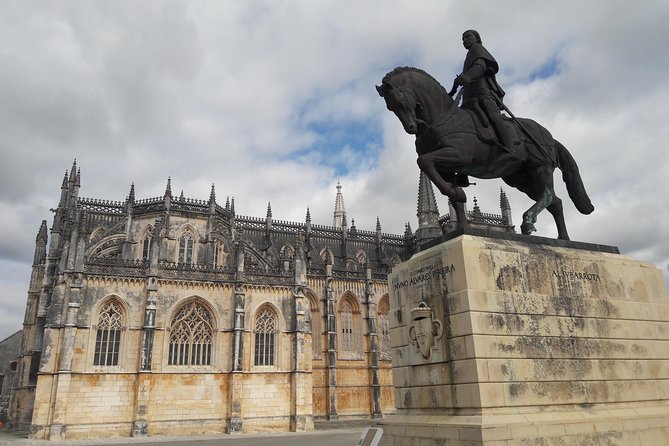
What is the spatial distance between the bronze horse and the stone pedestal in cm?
92

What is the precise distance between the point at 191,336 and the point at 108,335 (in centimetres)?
440

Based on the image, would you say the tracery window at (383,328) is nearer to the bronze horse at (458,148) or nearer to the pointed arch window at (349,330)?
the pointed arch window at (349,330)

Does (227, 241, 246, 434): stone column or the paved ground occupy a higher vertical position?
(227, 241, 246, 434): stone column

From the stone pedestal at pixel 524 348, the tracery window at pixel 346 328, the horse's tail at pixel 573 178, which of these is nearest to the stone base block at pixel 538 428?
the stone pedestal at pixel 524 348

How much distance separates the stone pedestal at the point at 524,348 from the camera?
633 centimetres

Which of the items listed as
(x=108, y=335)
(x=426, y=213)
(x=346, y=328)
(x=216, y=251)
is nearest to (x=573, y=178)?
Answer: (x=108, y=335)

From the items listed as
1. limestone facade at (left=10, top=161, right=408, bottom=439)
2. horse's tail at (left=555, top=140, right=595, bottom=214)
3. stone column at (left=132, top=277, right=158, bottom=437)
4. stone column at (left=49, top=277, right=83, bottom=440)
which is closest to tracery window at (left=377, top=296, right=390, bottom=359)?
limestone facade at (left=10, top=161, right=408, bottom=439)

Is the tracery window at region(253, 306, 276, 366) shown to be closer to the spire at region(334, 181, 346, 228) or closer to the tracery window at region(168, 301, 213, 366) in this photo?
the tracery window at region(168, 301, 213, 366)

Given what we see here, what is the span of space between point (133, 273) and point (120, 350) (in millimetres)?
4221

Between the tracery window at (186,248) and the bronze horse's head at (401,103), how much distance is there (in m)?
31.0

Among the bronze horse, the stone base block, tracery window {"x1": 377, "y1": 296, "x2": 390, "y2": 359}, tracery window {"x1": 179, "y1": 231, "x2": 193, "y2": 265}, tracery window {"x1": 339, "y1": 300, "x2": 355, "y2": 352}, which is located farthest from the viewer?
tracery window {"x1": 377, "y1": 296, "x2": 390, "y2": 359}

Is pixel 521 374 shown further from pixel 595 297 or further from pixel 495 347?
pixel 595 297

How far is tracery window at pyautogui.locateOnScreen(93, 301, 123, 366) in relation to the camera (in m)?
27.3

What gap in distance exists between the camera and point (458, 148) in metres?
7.75
